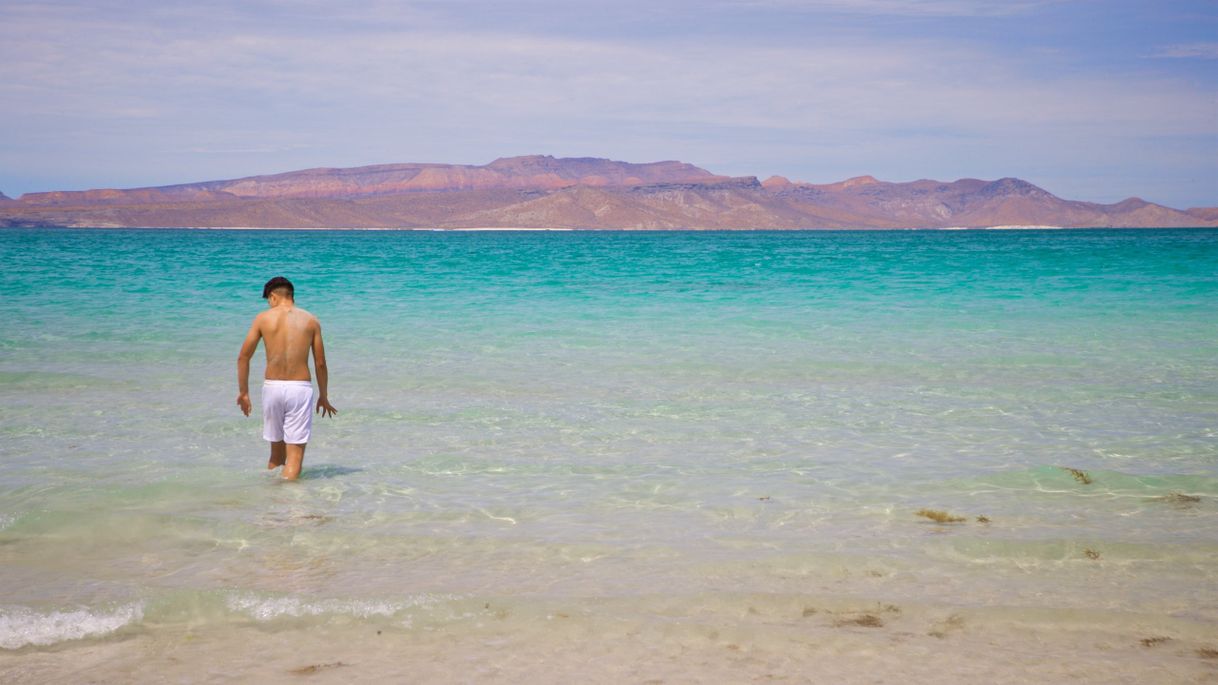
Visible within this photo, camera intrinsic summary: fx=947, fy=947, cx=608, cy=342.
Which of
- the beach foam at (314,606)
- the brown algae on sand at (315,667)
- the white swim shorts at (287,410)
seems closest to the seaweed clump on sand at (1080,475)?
the beach foam at (314,606)

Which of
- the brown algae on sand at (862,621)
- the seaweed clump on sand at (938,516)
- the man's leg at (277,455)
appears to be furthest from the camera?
the man's leg at (277,455)

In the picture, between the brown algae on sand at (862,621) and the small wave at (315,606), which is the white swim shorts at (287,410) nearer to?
the small wave at (315,606)

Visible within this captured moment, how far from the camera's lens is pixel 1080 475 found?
6.84 meters

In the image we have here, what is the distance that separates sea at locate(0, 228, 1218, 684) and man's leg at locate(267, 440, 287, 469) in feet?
0.55

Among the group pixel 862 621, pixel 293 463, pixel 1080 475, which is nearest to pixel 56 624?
pixel 293 463

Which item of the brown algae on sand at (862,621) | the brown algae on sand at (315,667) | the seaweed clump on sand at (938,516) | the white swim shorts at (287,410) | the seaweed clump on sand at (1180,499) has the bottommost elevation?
the brown algae on sand at (315,667)

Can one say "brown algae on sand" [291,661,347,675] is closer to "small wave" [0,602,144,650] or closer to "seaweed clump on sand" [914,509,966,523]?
"small wave" [0,602,144,650]

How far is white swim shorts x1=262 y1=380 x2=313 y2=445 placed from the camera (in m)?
6.68

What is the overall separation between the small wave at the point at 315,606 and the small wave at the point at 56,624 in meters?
0.45

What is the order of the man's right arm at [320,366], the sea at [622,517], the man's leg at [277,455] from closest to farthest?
the sea at [622,517], the man's right arm at [320,366], the man's leg at [277,455]

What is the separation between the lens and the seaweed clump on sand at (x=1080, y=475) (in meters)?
6.72

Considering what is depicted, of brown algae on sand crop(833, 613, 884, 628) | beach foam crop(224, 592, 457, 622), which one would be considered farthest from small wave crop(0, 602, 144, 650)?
brown algae on sand crop(833, 613, 884, 628)

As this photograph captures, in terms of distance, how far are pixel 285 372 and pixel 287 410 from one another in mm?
273

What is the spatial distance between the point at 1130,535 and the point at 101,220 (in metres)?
198
